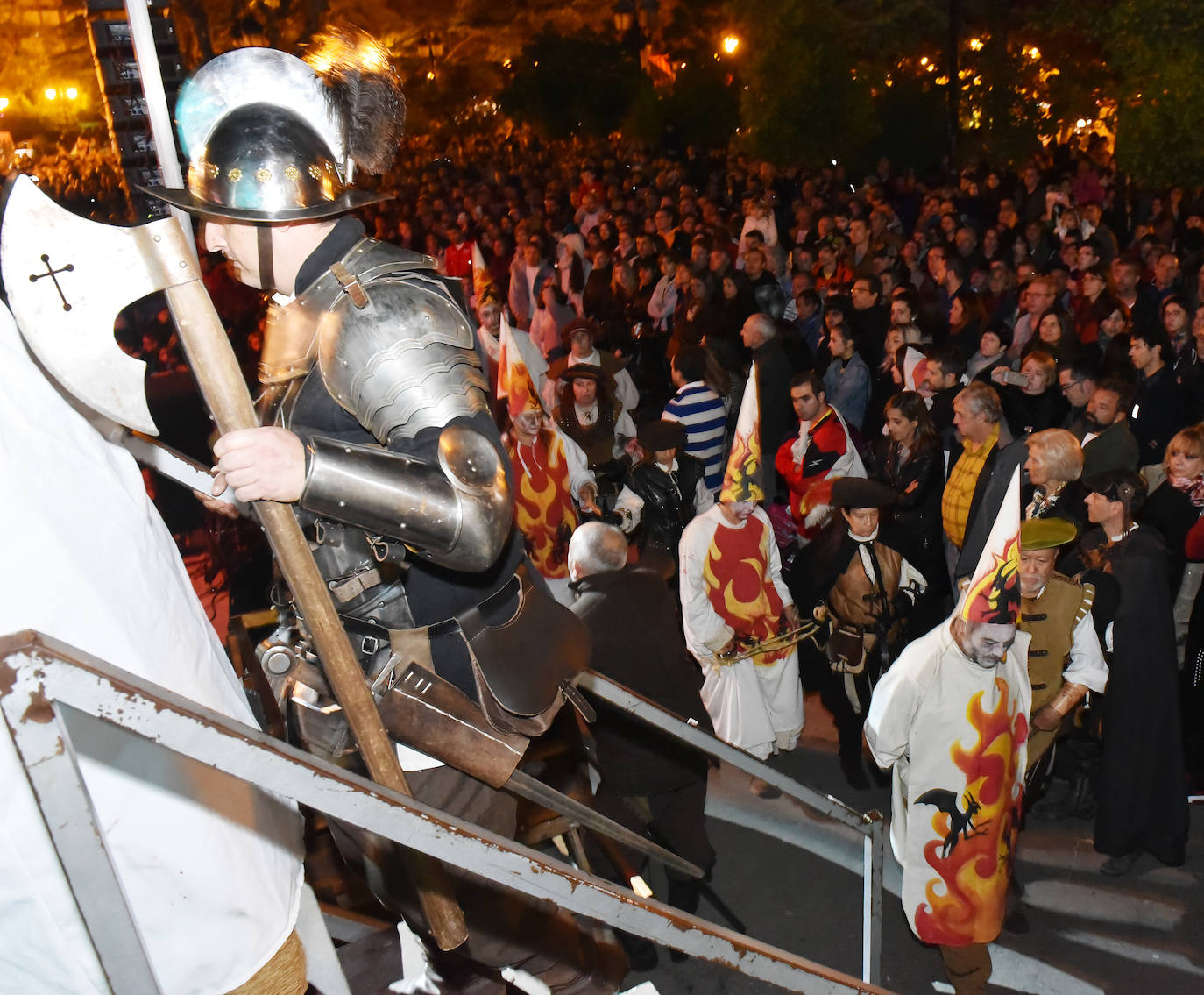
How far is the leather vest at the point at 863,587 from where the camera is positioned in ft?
16.0

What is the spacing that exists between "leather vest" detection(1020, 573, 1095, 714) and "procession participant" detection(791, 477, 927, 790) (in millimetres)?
707

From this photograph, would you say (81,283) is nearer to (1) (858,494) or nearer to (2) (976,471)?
(1) (858,494)

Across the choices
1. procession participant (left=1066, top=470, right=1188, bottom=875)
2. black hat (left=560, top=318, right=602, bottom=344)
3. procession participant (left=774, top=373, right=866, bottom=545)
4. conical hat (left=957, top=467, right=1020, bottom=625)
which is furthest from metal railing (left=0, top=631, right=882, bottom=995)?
black hat (left=560, top=318, right=602, bottom=344)

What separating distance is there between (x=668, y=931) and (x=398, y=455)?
925 millimetres

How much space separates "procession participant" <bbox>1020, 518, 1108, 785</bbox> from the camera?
4230 mm

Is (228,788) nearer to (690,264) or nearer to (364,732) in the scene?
(364,732)

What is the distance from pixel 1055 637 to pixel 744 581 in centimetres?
130

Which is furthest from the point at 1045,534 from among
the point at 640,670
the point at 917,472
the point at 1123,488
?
the point at 917,472

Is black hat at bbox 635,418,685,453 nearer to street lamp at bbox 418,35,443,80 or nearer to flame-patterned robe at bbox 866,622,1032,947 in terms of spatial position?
flame-patterned robe at bbox 866,622,1032,947

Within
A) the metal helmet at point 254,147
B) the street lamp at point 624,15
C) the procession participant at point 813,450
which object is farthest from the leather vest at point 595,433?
the street lamp at point 624,15

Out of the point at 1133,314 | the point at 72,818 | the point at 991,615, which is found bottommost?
the point at 72,818

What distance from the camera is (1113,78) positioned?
1702 cm

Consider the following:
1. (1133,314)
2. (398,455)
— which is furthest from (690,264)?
Result: (398,455)

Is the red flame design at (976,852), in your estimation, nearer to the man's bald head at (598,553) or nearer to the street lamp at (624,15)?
the man's bald head at (598,553)
